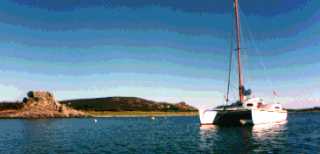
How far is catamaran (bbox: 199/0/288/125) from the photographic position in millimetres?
69250

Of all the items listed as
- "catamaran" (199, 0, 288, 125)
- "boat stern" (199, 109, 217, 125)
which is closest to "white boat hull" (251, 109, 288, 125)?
"catamaran" (199, 0, 288, 125)

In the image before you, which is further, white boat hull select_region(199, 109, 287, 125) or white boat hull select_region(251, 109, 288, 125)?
white boat hull select_region(251, 109, 288, 125)

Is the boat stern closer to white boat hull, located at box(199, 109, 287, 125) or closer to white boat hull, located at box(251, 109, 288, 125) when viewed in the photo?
white boat hull, located at box(199, 109, 287, 125)

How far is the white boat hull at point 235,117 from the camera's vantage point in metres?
69.3

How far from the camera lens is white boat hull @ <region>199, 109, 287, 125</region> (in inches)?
2729

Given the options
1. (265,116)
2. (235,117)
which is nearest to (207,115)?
(235,117)

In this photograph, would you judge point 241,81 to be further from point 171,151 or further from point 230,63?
point 171,151

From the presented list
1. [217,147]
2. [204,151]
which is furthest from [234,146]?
[204,151]

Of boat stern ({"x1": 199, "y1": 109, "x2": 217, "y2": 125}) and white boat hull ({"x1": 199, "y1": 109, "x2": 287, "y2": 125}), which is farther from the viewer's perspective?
boat stern ({"x1": 199, "y1": 109, "x2": 217, "y2": 125})

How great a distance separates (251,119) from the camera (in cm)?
6988

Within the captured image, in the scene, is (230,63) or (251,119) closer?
(251,119)

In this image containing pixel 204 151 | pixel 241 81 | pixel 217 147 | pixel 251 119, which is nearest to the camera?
pixel 204 151

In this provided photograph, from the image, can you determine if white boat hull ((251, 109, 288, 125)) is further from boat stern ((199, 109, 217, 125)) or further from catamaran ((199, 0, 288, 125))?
boat stern ((199, 109, 217, 125))

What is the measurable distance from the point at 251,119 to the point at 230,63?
12.3 m
